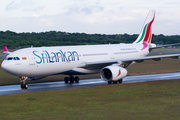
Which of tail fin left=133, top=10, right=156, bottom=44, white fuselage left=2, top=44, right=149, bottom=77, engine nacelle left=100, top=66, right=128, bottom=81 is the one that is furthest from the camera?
tail fin left=133, top=10, right=156, bottom=44

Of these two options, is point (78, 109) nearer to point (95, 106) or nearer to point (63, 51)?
point (95, 106)

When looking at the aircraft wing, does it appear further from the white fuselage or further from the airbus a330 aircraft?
the white fuselage

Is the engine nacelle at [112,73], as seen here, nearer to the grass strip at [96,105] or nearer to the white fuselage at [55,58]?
the white fuselage at [55,58]

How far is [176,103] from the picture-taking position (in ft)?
50.0

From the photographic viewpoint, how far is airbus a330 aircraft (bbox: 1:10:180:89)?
23031 millimetres

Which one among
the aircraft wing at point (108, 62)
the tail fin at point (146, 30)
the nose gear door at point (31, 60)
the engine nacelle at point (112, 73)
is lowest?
the engine nacelle at point (112, 73)

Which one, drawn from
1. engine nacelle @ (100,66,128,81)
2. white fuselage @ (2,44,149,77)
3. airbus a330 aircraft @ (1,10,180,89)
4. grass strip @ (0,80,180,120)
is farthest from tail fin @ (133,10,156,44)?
grass strip @ (0,80,180,120)

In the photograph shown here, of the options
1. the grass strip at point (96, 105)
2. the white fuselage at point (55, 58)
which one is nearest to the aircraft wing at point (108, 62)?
the white fuselage at point (55, 58)

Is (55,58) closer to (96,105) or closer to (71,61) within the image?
(71,61)

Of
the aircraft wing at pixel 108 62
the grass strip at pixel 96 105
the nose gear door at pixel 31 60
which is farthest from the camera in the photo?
the aircraft wing at pixel 108 62

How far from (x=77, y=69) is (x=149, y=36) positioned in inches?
546

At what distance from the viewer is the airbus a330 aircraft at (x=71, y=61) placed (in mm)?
23031

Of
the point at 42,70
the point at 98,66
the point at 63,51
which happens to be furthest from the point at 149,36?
the point at 42,70

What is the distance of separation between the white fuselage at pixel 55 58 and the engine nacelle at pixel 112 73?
1.84 meters
